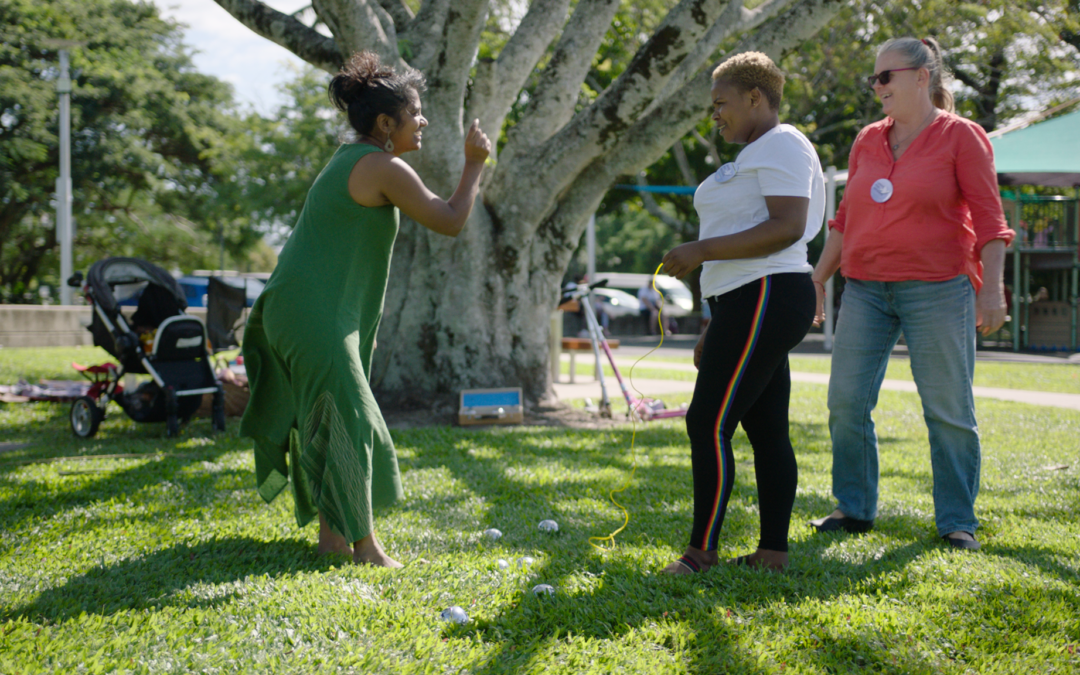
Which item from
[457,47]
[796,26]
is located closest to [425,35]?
[457,47]

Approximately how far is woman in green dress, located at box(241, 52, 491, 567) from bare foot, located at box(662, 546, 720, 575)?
3.40 ft

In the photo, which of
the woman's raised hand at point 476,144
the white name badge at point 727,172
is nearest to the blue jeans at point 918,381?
the white name badge at point 727,172

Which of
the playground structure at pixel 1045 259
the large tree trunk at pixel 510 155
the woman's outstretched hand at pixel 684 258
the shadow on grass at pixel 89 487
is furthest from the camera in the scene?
the playground structure at pixel 1045 259

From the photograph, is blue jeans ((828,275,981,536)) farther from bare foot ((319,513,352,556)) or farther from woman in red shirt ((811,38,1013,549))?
bare foot ((319,513,352,556))

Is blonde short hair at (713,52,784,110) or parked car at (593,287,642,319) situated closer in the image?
blonde short hair at (713,52,784,110)

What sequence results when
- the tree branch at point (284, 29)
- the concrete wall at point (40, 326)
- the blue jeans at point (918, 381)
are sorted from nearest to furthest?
A: the blue jeans at point (918, 381) → the tree branch at point (284, 29) → the concrete wall at point (40, 326)

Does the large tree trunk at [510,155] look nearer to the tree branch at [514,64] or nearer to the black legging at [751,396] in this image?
the tree branch at [514,64]

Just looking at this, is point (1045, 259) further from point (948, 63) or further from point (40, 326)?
point (40, 326)

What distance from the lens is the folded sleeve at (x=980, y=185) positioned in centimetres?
342

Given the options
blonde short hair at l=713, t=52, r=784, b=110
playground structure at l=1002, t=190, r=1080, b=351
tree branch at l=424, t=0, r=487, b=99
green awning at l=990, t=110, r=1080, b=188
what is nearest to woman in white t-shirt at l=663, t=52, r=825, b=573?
blonde short hair at l=713, t=52, r=784, b=110

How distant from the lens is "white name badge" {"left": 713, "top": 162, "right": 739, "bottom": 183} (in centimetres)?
291

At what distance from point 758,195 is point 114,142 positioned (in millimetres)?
28606

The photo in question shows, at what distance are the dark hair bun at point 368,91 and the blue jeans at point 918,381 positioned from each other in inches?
86.8

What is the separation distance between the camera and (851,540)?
3570 mm
